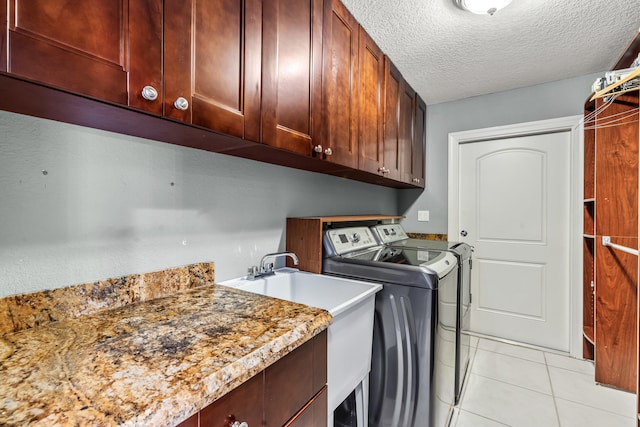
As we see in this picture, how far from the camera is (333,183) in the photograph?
2.08m

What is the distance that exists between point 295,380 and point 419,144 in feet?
8.15

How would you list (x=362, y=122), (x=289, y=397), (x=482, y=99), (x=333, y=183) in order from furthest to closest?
(x=482, y=99) → (x=333, y=183) → (x=362, y=122) → (x=289, y=397)

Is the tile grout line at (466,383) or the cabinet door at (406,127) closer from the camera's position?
the tile grout line at (466,383)

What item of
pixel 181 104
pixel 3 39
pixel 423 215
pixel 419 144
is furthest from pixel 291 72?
pixel 423 215

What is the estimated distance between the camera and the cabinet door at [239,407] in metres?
0.57

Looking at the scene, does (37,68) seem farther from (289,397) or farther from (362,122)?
(362,122)

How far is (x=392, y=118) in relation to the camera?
2.06 meters

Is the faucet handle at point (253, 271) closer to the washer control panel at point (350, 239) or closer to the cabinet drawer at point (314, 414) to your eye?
the washer control panel at point (350, 239)

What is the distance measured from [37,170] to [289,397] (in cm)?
95

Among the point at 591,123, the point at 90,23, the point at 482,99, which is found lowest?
the point at 90,23

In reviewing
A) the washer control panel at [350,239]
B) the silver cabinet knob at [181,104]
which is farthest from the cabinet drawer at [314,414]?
the silver cabinet knob at [181,104]

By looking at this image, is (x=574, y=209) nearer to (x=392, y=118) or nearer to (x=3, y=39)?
(x=392, y=118)

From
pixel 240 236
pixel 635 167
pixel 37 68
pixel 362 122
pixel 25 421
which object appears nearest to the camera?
pixel 25 421

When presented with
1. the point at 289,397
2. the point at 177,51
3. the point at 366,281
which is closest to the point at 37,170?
the point at 177,51
